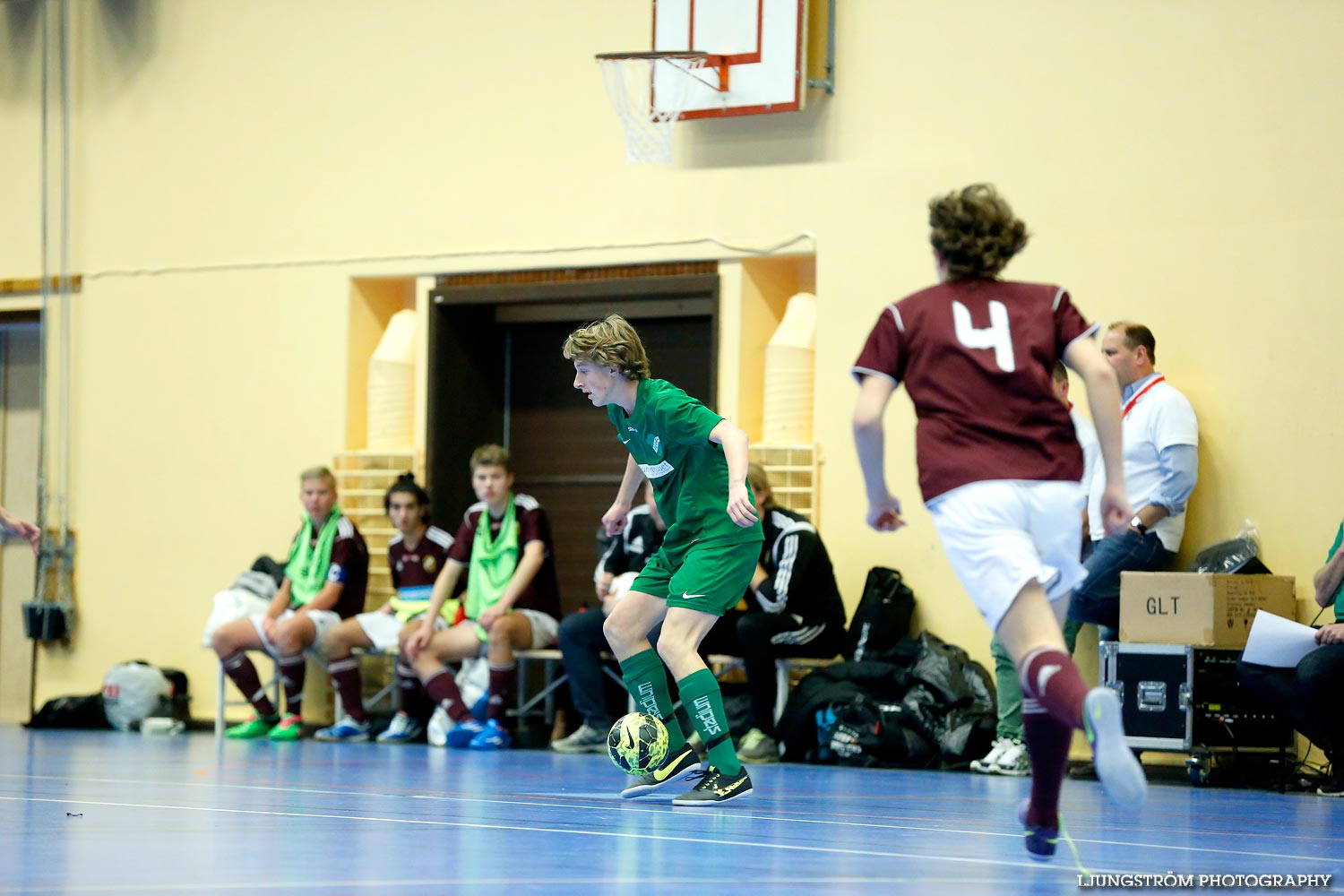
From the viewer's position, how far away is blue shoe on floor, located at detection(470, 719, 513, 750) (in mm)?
8375

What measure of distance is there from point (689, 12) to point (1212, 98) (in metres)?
2.75

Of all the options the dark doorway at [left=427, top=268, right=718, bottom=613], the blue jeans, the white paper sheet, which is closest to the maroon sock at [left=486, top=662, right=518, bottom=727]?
the dark doorway at [left=427, top=268, right=718, bottom=613]

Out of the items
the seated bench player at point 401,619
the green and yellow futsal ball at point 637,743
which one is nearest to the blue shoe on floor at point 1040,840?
the green and yellow futsal ball at point 637,743

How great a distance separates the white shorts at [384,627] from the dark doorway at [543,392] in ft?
2.80

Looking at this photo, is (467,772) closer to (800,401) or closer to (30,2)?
(800,401)

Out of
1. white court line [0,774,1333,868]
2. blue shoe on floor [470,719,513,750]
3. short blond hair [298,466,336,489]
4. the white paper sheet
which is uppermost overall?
A: short blond hair [298,466,336,489]

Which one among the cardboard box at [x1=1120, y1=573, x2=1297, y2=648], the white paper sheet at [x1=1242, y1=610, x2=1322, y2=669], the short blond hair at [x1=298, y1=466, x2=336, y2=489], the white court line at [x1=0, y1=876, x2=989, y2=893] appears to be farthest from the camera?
the short blond hair at [x1=298, y1=466, x2=336, y2=489]

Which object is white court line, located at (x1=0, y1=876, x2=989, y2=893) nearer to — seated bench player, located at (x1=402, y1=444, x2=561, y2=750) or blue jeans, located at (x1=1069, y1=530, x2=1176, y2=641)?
blue jeans, located at (x1=1069, y1=530, x2=1176, y2=641)

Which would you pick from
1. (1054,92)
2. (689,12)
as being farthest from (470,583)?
(1054,92)

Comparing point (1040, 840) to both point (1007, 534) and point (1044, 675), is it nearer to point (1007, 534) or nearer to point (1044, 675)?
point (1044, 675)

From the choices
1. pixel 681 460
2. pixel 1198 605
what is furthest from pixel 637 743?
pixel 1198 605

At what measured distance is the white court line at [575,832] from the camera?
3.97 meters

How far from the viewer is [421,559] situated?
9.18 metres

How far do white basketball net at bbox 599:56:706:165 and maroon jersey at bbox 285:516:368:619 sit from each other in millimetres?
2703
